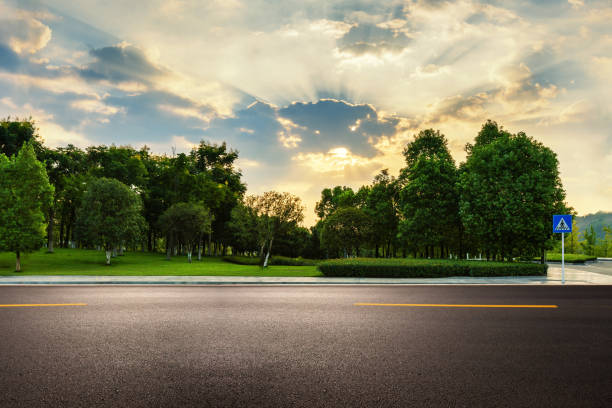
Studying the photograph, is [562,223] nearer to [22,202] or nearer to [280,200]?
→ [280,200]

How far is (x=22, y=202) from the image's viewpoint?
25.2 meters

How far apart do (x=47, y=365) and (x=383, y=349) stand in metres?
4.88

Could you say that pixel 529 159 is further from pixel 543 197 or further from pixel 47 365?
pixel 47 365

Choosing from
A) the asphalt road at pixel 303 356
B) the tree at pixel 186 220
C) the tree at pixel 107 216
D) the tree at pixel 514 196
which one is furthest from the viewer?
the tree at pixel 186 220

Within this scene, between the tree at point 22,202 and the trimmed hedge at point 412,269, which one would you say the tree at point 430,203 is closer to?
the trimmed hedge at point 412,269

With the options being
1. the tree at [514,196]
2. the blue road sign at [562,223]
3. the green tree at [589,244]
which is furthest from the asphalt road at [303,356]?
the green tree at [589,244]

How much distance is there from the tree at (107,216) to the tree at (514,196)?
32315 mm

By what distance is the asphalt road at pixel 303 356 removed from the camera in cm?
363

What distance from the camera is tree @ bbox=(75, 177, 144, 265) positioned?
32.3 meters

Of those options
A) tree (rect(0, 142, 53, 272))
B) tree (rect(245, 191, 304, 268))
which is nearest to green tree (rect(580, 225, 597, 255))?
tree (rect(245, 191, 304, 268))

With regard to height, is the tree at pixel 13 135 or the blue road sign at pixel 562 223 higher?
the tree at pixel 13 135

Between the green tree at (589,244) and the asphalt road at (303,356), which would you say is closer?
the asphalt road at (303,356)

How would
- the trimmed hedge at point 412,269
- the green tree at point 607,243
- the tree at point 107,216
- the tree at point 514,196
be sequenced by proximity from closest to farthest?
the trimmed hedge at point 412,269 < the tree at point 514,196 < the tree at point 107,216 < the green tree at point 607,243

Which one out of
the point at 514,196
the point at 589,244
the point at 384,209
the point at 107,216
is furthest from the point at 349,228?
the point at 589,244
